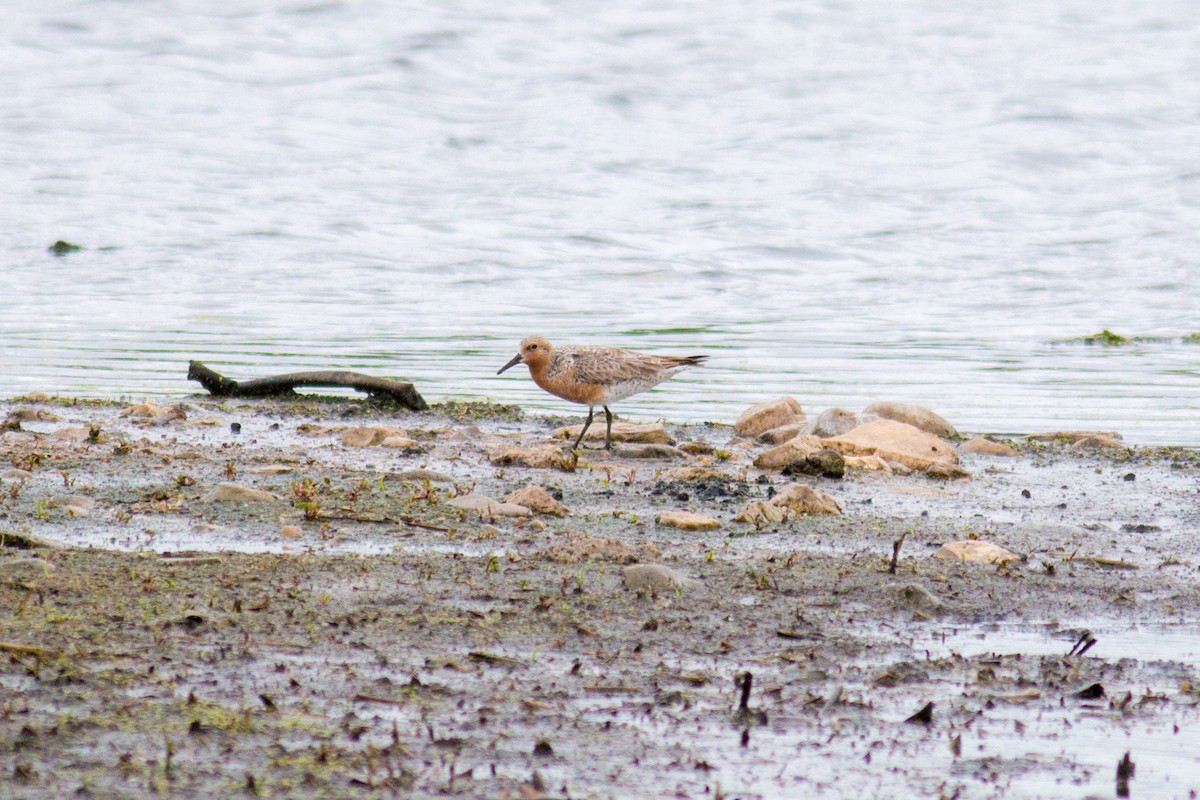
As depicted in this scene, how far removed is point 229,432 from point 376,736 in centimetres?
619

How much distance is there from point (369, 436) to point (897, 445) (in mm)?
3034

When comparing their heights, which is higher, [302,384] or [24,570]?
[24,570]

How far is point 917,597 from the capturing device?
5812 millimetres

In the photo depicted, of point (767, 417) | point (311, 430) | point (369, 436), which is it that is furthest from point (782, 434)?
point (311, 430)

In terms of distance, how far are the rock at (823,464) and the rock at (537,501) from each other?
6.07 feet

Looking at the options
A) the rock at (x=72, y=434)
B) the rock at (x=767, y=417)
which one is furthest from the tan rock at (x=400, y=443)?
the rock at (x=767, y=417)

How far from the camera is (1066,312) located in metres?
17.6

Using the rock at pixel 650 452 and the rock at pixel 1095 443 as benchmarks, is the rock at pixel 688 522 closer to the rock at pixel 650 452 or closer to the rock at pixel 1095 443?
the rock at pixel 650 452

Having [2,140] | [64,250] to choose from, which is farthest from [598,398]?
[2,140]

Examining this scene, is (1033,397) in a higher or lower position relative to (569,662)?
lower

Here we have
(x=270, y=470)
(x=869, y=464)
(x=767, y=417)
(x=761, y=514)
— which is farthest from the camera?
(x=767, y=417)

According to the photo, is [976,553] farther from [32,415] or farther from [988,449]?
[32,415]

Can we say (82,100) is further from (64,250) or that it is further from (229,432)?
(229,432)

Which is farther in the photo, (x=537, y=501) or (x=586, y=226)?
(x=586, y=226)
